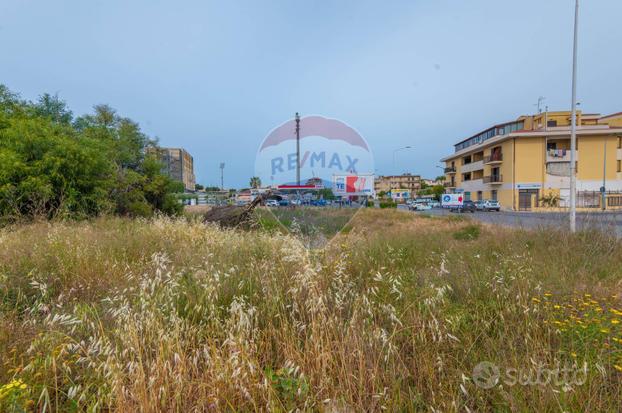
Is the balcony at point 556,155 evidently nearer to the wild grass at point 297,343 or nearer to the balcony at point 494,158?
the balcony at point 494,158

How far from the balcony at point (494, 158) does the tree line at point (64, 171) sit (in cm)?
3698

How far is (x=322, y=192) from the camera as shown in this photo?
213 inches

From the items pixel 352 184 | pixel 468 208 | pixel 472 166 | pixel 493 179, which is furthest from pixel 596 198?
pixel 352 184

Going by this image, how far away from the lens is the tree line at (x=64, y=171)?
7262 millimetres

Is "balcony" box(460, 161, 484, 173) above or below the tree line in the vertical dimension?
above

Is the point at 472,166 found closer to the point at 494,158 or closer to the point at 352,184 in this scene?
the point at 494,158

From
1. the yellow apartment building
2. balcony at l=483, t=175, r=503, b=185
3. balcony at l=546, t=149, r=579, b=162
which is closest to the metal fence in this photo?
the yellow apartment building

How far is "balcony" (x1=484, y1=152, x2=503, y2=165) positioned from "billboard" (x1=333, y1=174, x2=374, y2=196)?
3573 centimetres

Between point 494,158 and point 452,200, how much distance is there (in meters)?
Answer: 8.21

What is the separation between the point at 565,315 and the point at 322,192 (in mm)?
3884

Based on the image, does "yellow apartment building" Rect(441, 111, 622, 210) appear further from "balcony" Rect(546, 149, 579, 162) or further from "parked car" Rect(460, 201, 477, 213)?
"parked car" Rect(460, 201, 477, 213)

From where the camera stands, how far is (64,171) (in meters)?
8.08

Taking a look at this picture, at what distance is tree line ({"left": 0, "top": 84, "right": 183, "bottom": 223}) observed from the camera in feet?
23.8

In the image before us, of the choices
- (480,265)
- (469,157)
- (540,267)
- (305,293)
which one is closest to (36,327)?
(305,293)
